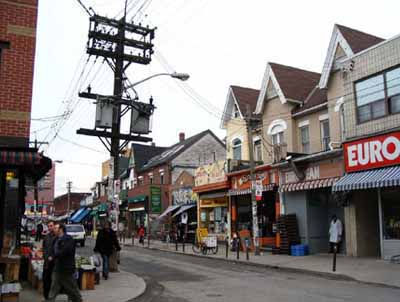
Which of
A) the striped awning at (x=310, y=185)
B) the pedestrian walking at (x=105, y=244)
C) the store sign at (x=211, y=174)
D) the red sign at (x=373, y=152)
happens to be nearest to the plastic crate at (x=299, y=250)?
the striped awning at (x=310, y=185)

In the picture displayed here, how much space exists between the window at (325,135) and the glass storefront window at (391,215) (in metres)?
4.95

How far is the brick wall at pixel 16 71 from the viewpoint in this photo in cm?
1191

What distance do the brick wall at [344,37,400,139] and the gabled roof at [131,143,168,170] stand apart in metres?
34.8

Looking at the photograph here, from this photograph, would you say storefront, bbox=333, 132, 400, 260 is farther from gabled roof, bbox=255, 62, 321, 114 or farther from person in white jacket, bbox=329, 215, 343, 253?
gabled roof, bbox=255, 62, 321, 114

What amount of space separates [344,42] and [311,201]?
7.57 m

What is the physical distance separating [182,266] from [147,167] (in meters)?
30.7

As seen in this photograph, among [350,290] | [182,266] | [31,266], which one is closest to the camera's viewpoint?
[350,290]

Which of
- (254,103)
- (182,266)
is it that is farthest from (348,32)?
(182,266)

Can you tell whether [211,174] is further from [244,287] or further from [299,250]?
[244,287]

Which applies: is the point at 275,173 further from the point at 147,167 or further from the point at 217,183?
the point at 147,167

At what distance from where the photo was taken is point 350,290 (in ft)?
39.8

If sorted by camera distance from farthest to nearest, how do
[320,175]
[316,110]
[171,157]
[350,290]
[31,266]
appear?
[171,157], [316,110], [320,175], [31,266], [350,290]

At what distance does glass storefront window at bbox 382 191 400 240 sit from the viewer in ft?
60.2

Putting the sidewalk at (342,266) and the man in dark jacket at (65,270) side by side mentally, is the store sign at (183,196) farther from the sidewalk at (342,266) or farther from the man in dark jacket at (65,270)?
the man in dark jacket at (65,270)
